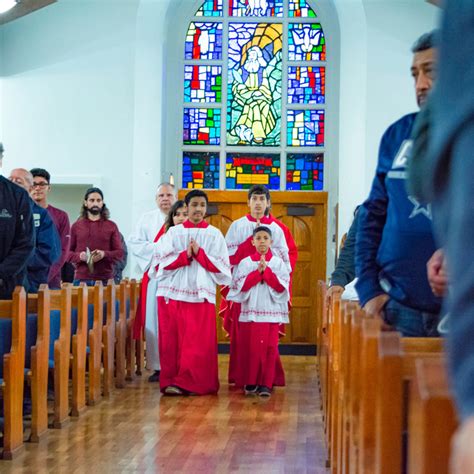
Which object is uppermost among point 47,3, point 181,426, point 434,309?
point 47,3

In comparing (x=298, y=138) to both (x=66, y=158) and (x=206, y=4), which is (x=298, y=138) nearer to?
(x=206, y=4)

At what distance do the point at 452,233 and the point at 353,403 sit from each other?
2009mm

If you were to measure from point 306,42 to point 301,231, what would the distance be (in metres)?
2.71

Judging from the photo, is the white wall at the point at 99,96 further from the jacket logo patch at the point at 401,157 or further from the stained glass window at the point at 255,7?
the jacket logo patch at the point at 401,157

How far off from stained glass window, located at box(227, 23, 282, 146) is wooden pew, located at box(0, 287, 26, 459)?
8.37 metres

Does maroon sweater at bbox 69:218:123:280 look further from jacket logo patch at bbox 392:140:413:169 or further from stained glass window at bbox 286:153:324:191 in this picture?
jacket logo patch at bbox 392:140:413:169

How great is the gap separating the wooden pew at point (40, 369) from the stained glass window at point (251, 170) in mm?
7678

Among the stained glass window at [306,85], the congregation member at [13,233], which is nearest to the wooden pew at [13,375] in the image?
the congregation member at [13,233]

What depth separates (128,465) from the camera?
15.5 ft

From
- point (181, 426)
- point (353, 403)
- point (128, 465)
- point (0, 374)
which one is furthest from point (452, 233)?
point (181, 426)

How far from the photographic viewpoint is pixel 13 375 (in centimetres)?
488

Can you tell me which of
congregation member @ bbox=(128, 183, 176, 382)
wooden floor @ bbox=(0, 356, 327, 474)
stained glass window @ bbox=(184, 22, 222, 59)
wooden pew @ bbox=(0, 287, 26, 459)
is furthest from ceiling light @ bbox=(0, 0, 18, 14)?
wooden pew @ bbox=(0, 287, 26, 459)

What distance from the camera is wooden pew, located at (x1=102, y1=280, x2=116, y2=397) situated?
736 centimetres

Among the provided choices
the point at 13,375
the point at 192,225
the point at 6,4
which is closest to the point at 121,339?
the point at 192,225
